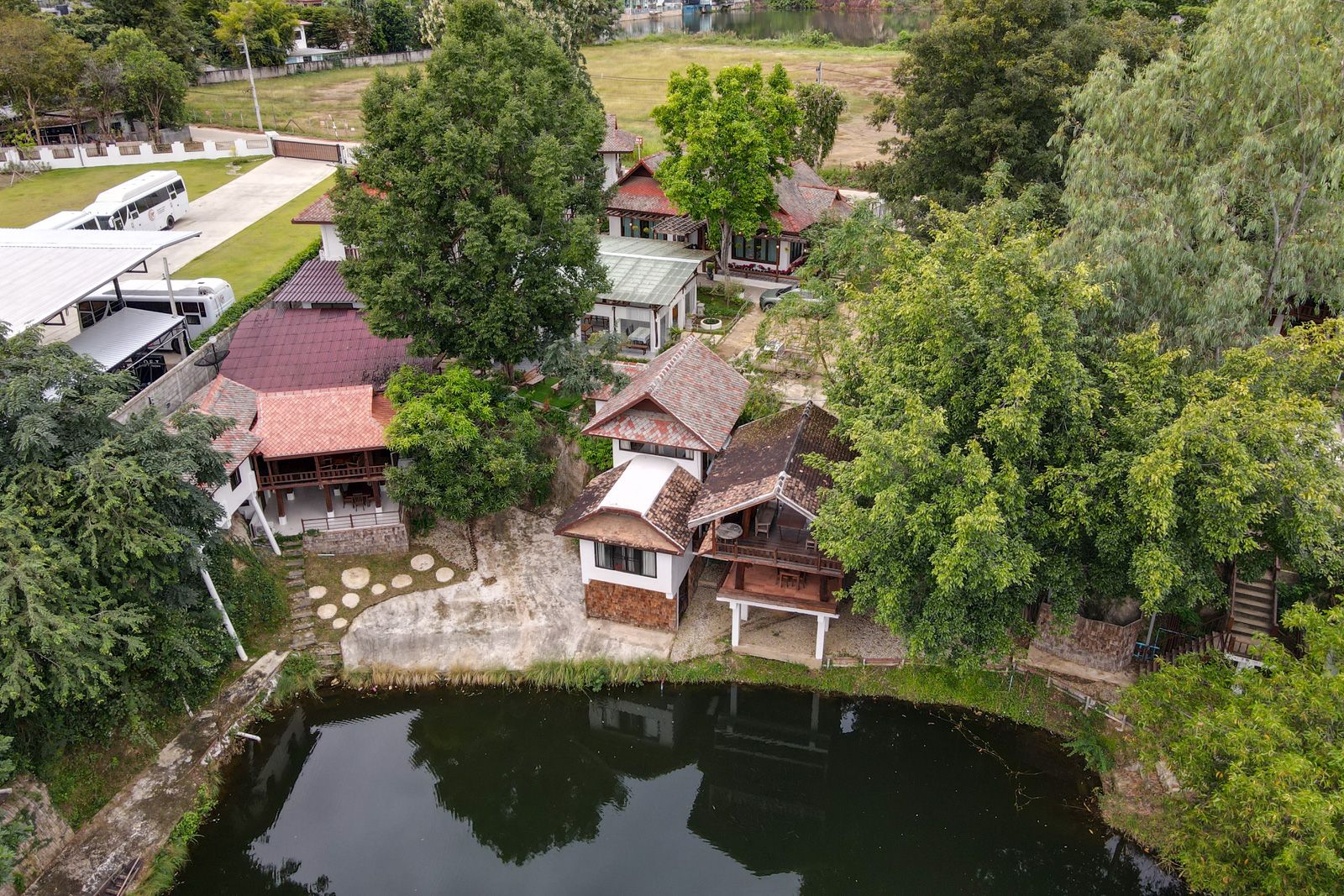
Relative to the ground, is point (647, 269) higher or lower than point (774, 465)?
higher

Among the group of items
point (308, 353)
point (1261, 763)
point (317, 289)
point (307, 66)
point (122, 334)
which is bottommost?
point (1261, 763)

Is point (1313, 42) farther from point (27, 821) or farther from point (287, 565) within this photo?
point (27, 821)

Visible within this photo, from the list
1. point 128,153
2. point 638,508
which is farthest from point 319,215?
point 128,153

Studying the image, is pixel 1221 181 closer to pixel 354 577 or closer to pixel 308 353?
pixel 354 577

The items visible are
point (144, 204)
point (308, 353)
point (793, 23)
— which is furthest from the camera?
point (793, 23)

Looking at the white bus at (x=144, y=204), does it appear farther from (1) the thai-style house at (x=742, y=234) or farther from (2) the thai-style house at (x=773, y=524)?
(2) the thai-style house at (x=773, y=524)

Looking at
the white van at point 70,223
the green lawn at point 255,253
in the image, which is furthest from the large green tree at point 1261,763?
the white van at point 70,223

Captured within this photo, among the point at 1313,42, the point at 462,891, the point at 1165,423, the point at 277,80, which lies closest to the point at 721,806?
the point at 462,891
